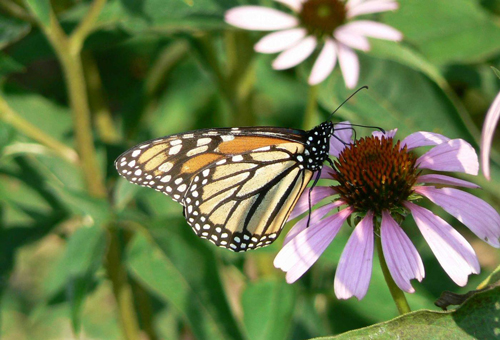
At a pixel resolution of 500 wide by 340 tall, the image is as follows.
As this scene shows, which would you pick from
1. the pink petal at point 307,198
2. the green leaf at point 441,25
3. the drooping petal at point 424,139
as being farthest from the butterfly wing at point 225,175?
the green leaf at point 441,25

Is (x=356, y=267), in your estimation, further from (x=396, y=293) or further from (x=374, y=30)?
(x=374, y=30)

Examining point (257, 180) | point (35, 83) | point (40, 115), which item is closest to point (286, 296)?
point (257, 180)

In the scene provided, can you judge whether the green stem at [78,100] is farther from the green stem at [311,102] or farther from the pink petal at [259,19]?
the green stem at [311,102]

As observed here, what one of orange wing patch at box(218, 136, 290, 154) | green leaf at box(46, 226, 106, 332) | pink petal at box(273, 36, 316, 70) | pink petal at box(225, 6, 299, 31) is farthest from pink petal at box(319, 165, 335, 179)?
green leaf at box(46, 226, 106, 332)

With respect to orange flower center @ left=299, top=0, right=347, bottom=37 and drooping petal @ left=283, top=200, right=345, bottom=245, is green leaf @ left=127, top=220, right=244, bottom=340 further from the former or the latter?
orange flower center @ left=299, top=0, right=347, bottom=37

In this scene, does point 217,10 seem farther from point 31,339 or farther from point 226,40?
point 31,339
